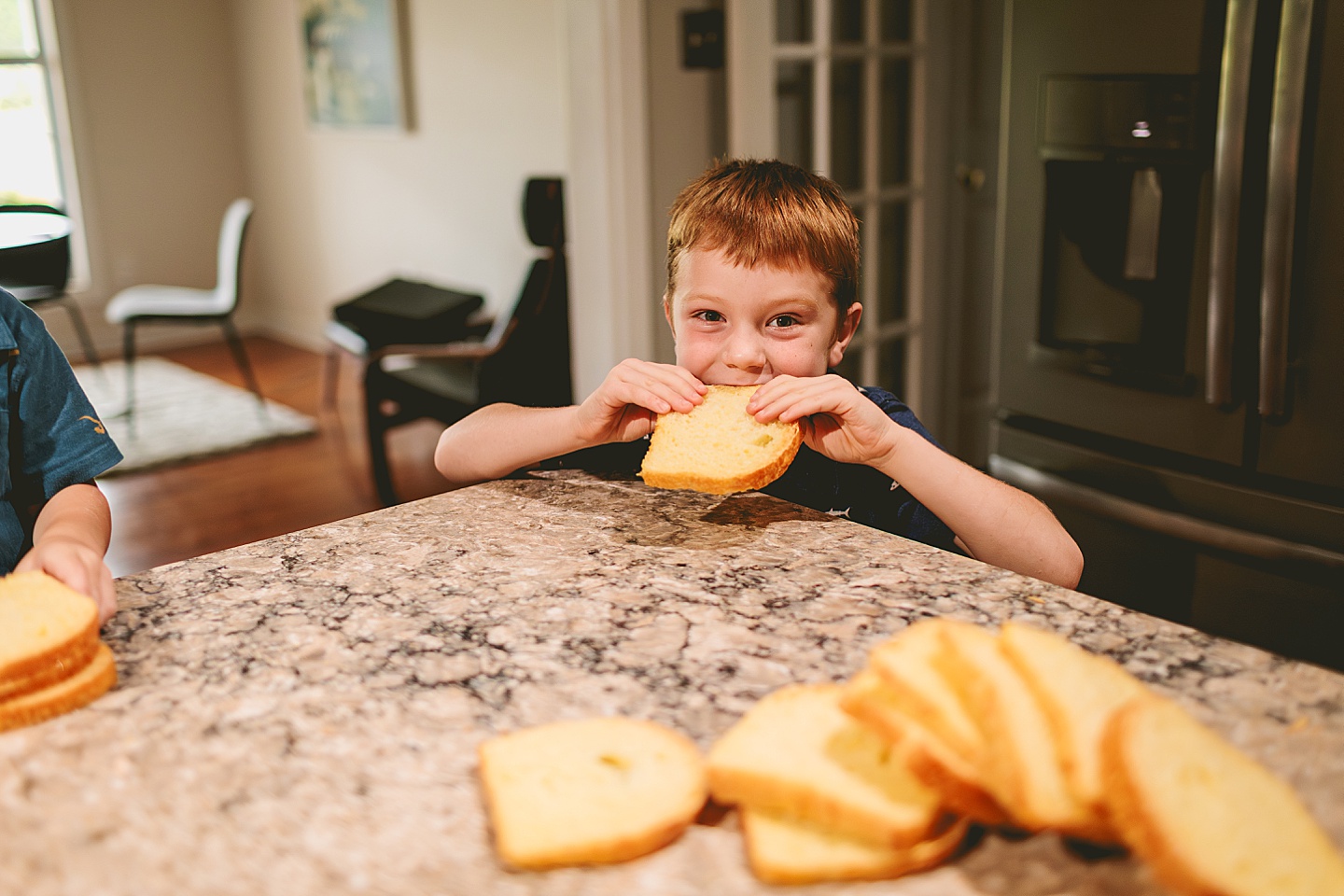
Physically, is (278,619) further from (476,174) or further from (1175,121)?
(476,174)

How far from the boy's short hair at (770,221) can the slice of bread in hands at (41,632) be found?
769mm

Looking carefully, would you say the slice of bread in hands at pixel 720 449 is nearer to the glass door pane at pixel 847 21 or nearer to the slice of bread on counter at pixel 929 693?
the slice of bread on counter at pixel 929 693

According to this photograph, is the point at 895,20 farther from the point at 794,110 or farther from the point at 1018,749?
the point at 1018,749

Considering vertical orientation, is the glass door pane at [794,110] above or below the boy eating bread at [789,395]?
above

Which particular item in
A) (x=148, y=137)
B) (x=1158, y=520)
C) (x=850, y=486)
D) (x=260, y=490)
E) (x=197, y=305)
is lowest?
(x=260, y=490)

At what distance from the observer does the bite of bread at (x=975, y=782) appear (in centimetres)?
55

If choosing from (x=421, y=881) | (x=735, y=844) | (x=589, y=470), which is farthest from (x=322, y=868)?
(x=589, y=470)

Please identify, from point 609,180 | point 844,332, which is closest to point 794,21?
point 609,180

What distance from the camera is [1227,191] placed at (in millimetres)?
1815

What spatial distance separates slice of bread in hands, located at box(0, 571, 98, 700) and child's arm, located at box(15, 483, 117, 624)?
3 cm

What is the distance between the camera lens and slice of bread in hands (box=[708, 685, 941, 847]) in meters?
0.60

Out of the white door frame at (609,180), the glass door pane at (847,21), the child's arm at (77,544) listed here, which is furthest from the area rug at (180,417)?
the child's arm at (77,544)

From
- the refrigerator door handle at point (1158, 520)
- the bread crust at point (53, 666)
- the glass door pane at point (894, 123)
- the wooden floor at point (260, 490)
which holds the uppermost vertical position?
the glass door pane at point (894, 123)

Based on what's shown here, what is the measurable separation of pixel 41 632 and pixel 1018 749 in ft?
2.21
